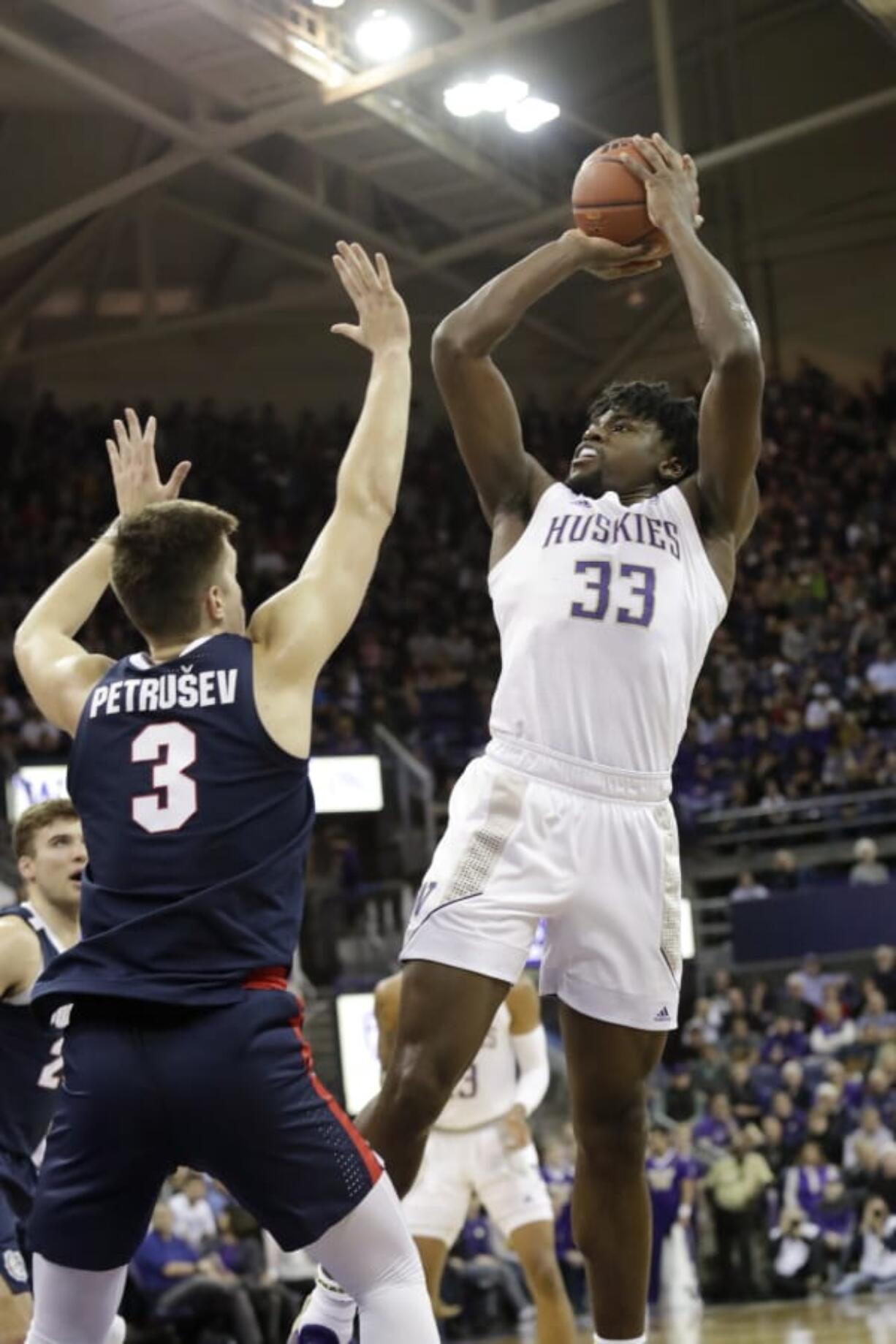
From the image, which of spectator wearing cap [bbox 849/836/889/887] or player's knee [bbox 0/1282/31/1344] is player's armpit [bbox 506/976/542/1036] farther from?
spectator wearing cap [bbox 849/836/889/887]

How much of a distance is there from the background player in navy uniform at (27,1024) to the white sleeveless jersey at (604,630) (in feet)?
5.00

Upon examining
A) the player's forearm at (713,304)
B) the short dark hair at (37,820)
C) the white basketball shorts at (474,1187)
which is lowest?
the white basketball shorts at (474,1187)

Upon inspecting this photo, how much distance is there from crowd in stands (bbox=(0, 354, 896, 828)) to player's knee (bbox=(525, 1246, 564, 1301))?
13.2m

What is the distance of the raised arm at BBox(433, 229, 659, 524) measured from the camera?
5473 millimetres

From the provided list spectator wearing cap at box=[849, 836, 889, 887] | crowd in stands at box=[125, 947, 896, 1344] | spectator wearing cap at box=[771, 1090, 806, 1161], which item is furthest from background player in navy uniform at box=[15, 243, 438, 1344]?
spectator wearing cap at box=[849, 836, 889, 887]

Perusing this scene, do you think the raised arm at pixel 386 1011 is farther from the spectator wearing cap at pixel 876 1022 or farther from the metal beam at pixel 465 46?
the metal beam at pixel 465 46

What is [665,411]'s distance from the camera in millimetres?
5695

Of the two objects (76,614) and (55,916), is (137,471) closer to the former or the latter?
(76,614)

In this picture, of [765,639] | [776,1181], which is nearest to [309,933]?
[776,1181]

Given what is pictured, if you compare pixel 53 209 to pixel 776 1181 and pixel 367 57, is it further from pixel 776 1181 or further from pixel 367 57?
pixel 776 1181

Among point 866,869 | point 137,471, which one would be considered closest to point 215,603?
point 137,471

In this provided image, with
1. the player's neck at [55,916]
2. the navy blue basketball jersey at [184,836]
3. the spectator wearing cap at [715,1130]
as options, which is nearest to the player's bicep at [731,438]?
the navy blue basketball jersey at [184,836]

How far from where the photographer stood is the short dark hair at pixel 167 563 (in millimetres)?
4230

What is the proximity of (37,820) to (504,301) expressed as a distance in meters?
2.13
